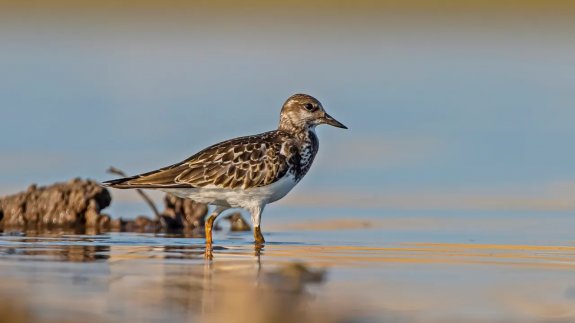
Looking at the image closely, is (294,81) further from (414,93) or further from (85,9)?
(85,9)

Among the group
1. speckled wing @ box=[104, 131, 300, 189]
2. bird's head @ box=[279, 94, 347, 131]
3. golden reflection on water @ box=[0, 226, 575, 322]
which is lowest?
golden reflection on water @ box=[0, 226, 575, 322]

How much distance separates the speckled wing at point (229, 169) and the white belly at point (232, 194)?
0.21ft

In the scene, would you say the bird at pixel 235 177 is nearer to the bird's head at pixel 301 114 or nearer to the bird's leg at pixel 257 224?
the bird's leg at pixel 257 224

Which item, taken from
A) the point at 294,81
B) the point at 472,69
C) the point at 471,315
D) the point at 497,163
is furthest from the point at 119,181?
the point at 472,69

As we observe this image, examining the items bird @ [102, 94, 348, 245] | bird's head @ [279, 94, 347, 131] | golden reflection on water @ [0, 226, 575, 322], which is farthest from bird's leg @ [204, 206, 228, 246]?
bird's head @ [279, 94, 347, 131]

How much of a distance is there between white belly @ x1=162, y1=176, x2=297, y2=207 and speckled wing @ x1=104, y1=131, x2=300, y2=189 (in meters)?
0.06

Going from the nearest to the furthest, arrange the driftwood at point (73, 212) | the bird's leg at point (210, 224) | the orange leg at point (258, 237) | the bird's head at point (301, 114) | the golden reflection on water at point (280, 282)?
the golden reflection on water at point (280, 282), the bird's leg at point (210, 224), the orange leg at point (258, 237), the driftwood at point (73, 212), the bird's head at point (301, 114)

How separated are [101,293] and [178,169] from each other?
483 cm

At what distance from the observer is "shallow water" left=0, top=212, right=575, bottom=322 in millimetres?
8641

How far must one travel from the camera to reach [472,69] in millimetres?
35531

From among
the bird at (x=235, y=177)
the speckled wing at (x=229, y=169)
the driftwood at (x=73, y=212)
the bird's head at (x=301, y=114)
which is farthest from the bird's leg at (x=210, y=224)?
the bird's head at (x=301, y=114)

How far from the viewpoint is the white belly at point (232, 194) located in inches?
553

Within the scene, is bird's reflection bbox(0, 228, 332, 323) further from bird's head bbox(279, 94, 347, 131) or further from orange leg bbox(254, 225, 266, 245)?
bird's head bbox(279, 94, 347, 131)

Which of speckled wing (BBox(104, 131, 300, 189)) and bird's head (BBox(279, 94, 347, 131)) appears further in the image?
bird's head (BBox(279, 94, 347, 131))
